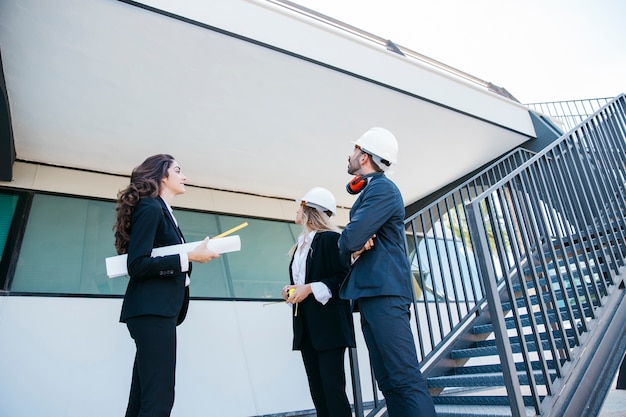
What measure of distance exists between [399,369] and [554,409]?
0.69 meters

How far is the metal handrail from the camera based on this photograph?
1.75 metres

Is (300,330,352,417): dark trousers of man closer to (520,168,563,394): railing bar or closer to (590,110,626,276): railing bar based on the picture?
(520,168,563,394): railing bar

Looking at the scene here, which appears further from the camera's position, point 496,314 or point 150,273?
point 496,314

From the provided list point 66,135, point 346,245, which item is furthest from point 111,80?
point 346,245

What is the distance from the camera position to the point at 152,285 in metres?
1.63

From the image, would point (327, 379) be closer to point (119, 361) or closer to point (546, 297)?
point (546, 297)

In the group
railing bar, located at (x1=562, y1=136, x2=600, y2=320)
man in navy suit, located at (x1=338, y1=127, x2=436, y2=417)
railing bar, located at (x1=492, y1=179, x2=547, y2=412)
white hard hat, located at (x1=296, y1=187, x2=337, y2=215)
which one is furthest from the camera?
white hard hat, located at (x1=296, y1=187, x2=337, y2=215)

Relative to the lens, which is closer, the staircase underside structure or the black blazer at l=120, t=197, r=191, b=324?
the black blazer at l=120, t=197, r=191, b=324

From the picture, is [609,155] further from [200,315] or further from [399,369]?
[200,315]

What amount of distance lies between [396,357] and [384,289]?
26 centimetres

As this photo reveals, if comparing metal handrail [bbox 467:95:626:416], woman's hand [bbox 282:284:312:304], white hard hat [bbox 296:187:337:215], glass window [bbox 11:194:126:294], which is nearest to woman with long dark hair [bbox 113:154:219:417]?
woman's hand [bbox 282:284:312:304]

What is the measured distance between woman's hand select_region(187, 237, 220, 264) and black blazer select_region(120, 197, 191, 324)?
2.4 inches

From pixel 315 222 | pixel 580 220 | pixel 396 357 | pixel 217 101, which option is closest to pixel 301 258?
pixel 315 222

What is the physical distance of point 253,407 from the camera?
11.5ft
